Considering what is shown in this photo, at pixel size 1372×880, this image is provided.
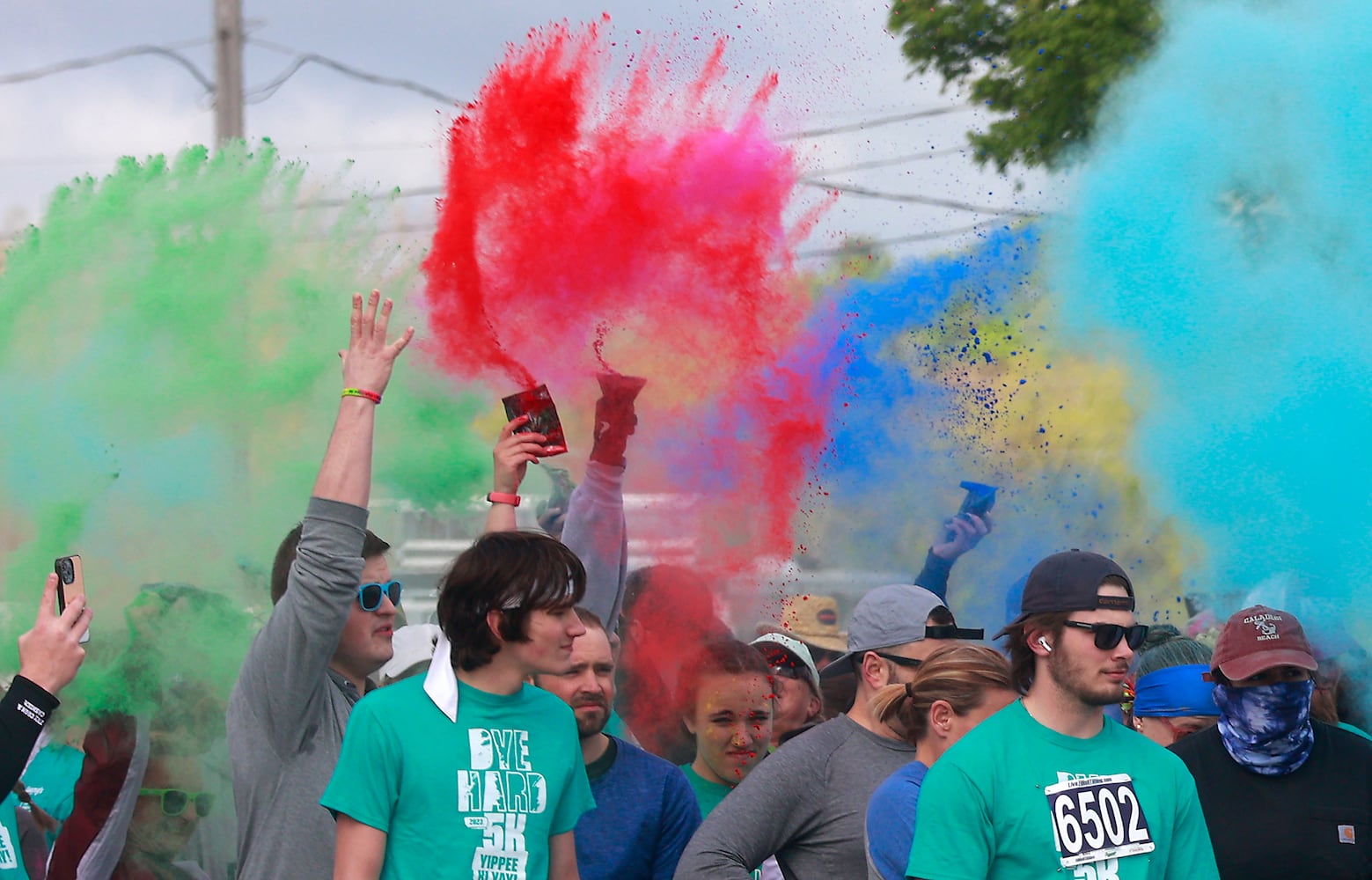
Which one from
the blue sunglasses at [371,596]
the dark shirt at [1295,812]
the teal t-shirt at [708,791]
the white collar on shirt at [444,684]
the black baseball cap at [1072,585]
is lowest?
the dark shirt at [1295,812]

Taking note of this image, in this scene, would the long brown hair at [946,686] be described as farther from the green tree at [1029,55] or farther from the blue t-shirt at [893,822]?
the green tree at [1029,55]

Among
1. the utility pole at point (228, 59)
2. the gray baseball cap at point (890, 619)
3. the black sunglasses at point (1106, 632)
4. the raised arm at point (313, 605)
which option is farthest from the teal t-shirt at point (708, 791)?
the utility pole at point (228, 59)

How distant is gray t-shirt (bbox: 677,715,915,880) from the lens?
123 inches

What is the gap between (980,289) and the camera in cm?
519

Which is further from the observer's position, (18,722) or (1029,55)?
(1029,55)

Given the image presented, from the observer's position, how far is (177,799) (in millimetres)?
5016

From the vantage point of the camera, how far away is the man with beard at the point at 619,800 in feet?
10.8

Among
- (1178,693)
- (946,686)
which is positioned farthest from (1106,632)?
(1178,693)

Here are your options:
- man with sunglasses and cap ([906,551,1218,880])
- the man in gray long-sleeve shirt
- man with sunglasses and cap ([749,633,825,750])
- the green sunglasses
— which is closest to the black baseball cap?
man with sunglasses and cap ([906,551,1218,880])

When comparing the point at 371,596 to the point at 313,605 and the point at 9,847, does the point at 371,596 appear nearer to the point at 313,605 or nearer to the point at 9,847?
the point at 313,605

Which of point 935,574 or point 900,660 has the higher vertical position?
point 935,574

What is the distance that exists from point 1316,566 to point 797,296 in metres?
1.96

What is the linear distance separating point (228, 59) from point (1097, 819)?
833cm

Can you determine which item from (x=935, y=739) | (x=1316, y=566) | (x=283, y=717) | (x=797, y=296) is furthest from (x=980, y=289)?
(x=283, y=717)
